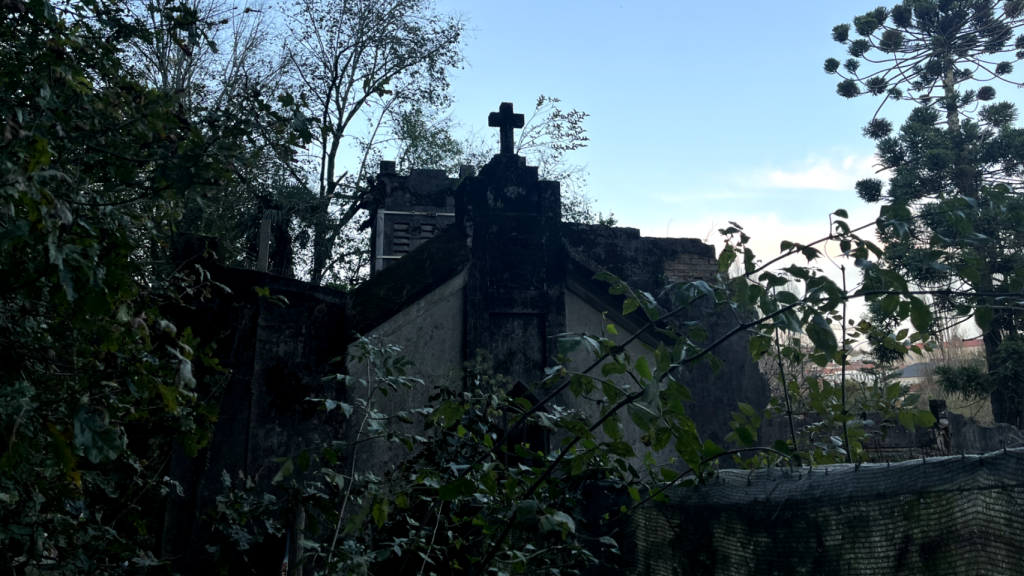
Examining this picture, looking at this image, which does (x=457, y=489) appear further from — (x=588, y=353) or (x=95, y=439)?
(x=588, y=353)

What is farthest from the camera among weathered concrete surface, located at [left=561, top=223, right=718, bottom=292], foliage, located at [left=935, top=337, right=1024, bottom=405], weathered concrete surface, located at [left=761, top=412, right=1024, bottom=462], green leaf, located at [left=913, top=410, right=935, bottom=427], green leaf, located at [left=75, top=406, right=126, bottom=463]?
foliage, located at [left=935, top=337, right=1024, bottom=405]

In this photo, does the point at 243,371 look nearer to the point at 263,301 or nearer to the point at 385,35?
the point at 263,301

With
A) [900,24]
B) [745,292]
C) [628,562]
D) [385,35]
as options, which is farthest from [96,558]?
[900,24]

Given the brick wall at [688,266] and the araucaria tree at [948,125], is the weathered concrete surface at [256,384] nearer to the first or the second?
the brick wall at [688,266]

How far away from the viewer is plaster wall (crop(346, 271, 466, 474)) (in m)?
7.17

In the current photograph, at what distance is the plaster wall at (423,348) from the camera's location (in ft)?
23.5

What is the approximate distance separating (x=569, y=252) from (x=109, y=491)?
5594 millimetres

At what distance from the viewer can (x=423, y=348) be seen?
7691 mm

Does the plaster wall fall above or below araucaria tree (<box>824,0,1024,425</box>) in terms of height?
below

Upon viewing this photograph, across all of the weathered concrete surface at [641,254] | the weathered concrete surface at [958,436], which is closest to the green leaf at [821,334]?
the weathered concrete surface at [641,254]

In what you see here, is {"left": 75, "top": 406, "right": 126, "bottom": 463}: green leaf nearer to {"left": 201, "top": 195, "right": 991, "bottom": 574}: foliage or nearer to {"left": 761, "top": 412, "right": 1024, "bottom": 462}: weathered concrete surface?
{"left": 201, "top": 195, "right": 991, "bottom": 574}: foliage

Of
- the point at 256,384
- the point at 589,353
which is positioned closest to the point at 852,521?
the point at 256,384

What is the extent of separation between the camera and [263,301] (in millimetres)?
6086

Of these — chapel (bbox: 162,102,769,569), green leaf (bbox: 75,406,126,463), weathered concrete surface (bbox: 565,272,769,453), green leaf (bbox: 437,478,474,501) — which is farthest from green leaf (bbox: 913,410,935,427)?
weathered concrete surface (bbox: 565,272,769,453)
